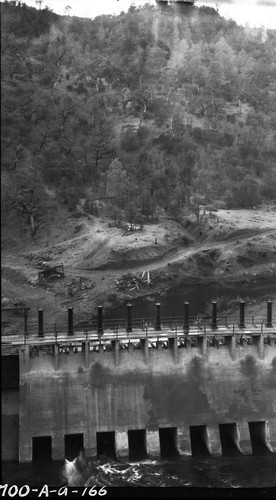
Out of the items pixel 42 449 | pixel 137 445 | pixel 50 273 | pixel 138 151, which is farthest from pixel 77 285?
pixel 138 151

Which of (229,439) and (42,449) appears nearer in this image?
(42,449)

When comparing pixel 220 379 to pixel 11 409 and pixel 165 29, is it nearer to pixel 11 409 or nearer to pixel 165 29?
pixel 11 409

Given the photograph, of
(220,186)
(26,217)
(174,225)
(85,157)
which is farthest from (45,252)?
(220,186)

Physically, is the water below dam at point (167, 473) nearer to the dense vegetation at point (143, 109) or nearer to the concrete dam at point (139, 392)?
the concrete dam at point (139, 392)

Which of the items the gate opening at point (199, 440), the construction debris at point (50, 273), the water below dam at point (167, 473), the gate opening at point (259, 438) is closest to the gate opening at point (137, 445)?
the water below dam at point (167, 473)

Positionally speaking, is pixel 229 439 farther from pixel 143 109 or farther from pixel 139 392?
pixel 143 109

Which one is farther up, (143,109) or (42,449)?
(143,109)

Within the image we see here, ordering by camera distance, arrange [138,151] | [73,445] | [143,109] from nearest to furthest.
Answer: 1. [73,445]
2. [138,151]
3. [143,109]
